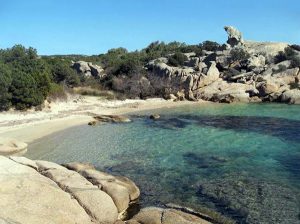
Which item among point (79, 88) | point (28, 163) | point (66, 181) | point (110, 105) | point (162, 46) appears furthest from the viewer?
point (162, 46)

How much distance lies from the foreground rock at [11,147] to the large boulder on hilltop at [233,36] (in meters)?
59.5

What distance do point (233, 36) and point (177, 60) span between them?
14.3 m

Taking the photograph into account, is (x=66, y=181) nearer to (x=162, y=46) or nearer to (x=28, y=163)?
(x=28, y=163)

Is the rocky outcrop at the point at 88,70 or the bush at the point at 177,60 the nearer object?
the rocky outcrop at the point at 88,70

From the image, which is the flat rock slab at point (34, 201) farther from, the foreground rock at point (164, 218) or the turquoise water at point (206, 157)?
the turquoise water at point (206, 157)

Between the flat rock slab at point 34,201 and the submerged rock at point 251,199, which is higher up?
the flat rock slab at point 34,201

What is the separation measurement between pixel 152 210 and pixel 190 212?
1508 millimetres

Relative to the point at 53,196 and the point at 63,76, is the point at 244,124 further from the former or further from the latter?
the point at 63,76

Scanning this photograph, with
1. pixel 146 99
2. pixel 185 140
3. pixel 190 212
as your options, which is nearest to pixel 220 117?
pixel 185 140

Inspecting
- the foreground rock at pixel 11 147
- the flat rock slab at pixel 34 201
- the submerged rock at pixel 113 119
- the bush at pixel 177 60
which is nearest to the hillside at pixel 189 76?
the bush at pixel 177 60

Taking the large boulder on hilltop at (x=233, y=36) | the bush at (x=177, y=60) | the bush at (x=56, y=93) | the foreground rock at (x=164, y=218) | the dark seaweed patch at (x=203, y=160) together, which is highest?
the large boulder on hilltop at (x=233, y=36)

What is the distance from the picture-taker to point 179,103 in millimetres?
52406

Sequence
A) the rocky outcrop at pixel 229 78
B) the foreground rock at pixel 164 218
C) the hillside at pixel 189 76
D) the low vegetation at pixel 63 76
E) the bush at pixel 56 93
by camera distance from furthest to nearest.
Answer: the rocky outcrop at pixel 229 78 < the hillside at pixel 189 76 < the bush at pixel 56 93 < the low vegetation at pixel 63 76 < the foreground rock at pixel 164 218

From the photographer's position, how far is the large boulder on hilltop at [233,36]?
77812mm
